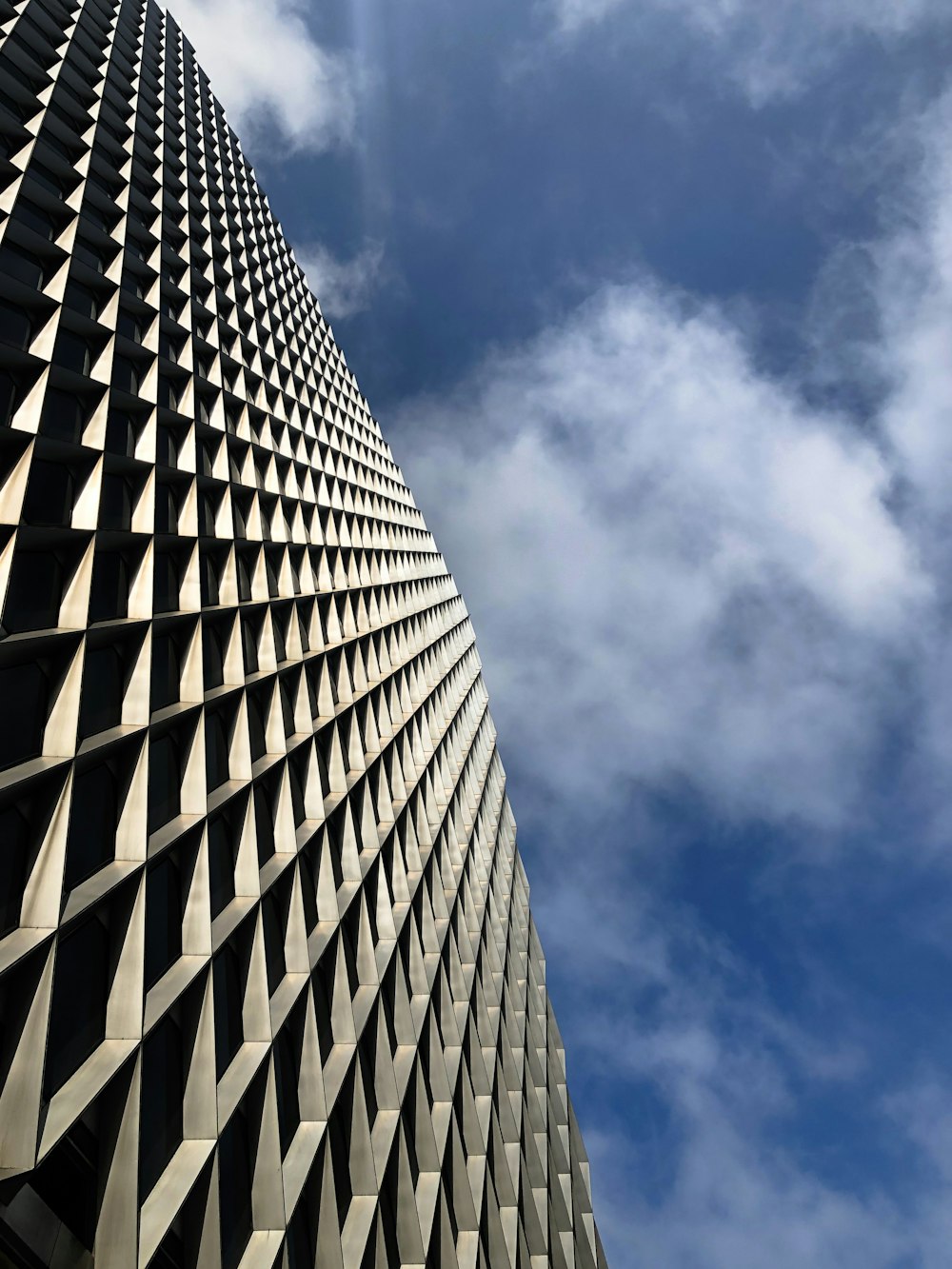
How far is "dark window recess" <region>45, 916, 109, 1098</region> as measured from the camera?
10.2 m

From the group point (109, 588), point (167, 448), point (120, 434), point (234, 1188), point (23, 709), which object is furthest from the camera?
point (167, 448)

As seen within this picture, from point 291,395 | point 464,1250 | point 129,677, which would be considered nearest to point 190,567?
point 129,677

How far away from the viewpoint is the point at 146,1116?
11539mm

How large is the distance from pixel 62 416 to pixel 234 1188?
17302mm

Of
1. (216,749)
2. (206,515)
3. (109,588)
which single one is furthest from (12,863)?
(206,515)

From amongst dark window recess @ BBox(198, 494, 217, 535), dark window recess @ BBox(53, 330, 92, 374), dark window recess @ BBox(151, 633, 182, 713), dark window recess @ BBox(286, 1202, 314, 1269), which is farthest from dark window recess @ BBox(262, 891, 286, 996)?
dark window recess @ BBox(53, 330, 92, 374)

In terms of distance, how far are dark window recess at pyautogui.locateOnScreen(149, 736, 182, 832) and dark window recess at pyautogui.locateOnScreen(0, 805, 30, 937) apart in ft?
11.0

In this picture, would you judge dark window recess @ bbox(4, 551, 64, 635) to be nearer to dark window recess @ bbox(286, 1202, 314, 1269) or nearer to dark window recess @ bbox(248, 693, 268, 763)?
dark window recess @ bbox(248, 693, 268, 763)

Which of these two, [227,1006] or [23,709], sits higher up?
[23,709]

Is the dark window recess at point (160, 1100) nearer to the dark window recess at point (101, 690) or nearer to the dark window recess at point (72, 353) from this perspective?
the dark window recess at point (101, 690)

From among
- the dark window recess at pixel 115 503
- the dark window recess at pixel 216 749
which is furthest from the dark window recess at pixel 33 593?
the dark window recess at pixel 216 749

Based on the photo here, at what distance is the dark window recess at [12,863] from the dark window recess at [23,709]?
2.70 ft

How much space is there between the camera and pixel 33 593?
13820mm

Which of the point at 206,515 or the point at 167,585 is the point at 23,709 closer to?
the point at 167,585
